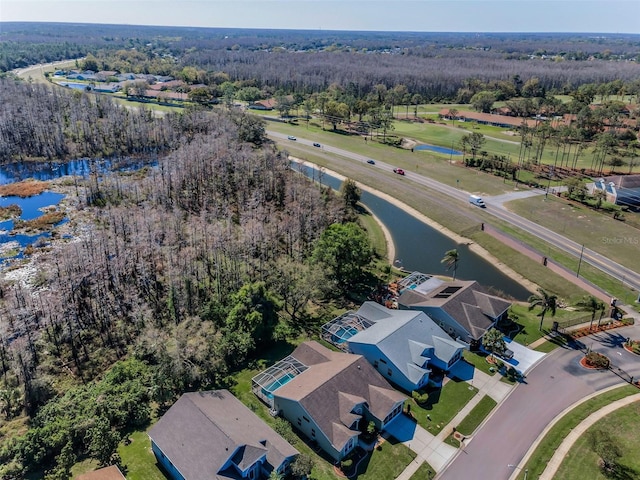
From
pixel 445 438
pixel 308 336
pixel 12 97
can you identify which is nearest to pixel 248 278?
pixel 308 336

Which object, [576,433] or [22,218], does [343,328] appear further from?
[22,218]

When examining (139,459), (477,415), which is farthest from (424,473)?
(139,459)

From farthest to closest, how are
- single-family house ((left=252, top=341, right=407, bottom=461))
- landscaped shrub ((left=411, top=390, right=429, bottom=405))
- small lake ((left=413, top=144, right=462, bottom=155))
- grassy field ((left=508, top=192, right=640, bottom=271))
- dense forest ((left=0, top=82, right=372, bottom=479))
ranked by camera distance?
1. small lake ((left=413, top=144, right=462, bottom=155))
2. grassy field ((left=508, top=192, right=640, bottom=271))
3. landscaped shrub ((left=411, top=390, right=429, bottom=405))
4. dense forest ((left=0, top=82, right=372, bottom=479))
5. single-family house ((left=252, top=341, right=407, bottom=461))

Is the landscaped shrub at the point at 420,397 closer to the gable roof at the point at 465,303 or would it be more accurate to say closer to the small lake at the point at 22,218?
the gable roof at the point at 465,303

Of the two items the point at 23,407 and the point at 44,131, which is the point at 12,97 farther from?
the point at 23,407

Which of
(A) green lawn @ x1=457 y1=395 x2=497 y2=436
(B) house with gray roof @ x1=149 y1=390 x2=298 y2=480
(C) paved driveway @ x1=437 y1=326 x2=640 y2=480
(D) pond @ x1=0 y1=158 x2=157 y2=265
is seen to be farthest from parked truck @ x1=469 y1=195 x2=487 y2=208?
(D) pond @ x1=0 y1=158 x2=157 y2=265

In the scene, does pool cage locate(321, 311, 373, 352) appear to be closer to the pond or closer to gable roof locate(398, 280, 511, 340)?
gable roof locate(398, 280, 511, 340)
